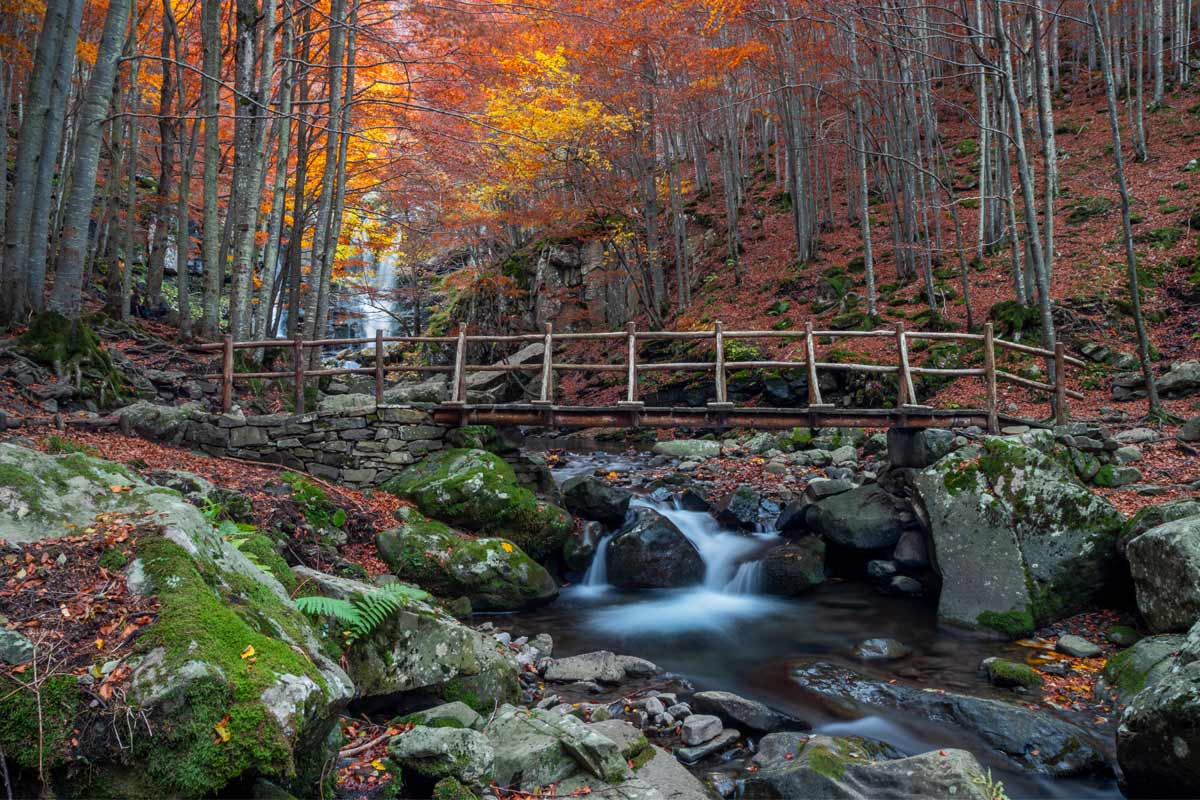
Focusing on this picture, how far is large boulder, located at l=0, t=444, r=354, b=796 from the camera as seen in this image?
85.7 inches

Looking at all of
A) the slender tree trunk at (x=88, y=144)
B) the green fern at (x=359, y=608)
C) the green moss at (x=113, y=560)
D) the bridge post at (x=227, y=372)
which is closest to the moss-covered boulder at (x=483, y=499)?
the bridge post at (x=227, y=372)

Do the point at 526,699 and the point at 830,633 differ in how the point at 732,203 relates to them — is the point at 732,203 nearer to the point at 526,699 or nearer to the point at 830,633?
the point at 830,633

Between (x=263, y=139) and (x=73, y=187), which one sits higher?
(x=263, y=139)

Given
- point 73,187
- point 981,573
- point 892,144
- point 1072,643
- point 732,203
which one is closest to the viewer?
point 1072,643

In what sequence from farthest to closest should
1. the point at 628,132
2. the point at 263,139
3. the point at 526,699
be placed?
the point at 628,132 → the point at 263,139 → the point at 526,699

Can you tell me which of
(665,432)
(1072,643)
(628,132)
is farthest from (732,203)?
(1072,643)

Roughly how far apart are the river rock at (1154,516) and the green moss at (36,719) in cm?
831

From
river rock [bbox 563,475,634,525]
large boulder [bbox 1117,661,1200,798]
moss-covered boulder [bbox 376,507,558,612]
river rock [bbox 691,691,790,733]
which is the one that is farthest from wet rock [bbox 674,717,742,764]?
river rock [bbox 563,475,634,525]

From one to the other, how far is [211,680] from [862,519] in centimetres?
850

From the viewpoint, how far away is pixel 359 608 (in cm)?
439

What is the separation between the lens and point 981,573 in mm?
7691

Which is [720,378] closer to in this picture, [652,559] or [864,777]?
[652,559]

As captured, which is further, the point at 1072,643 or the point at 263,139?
the point at 263,139

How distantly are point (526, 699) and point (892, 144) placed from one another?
1548 cm
